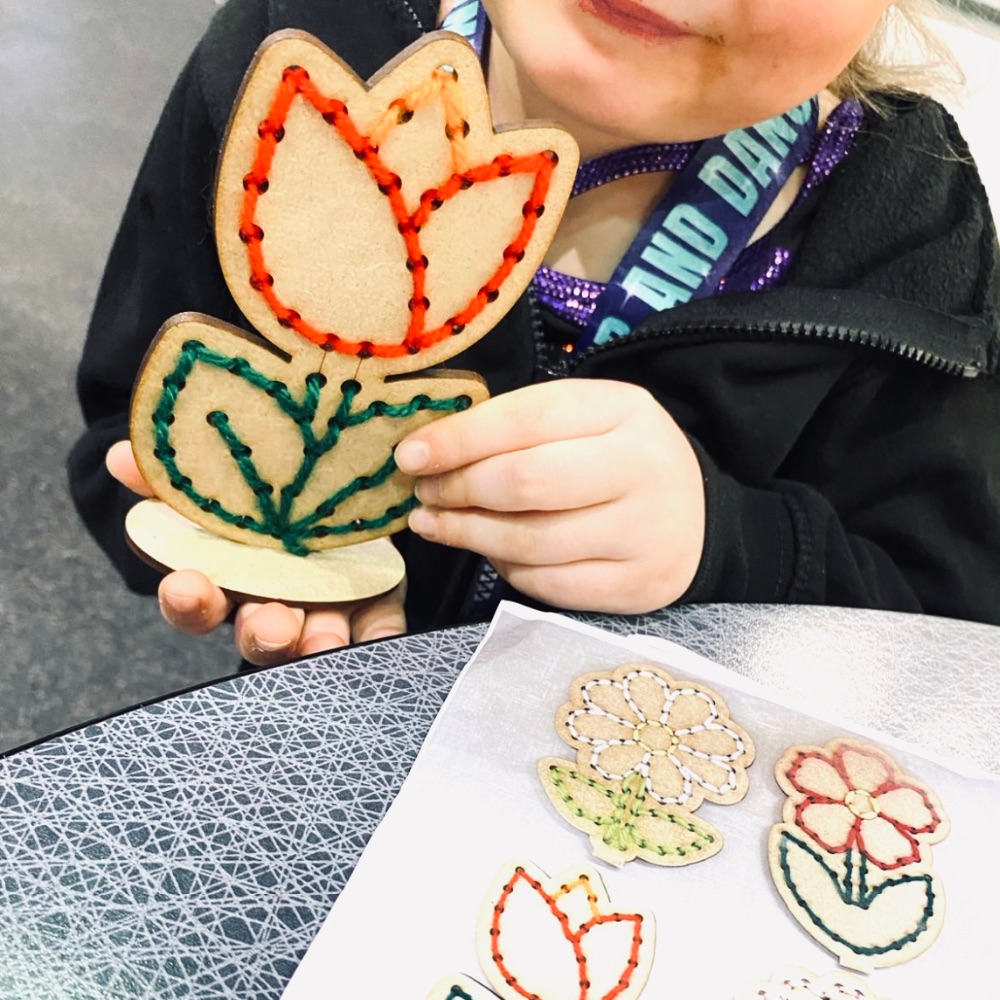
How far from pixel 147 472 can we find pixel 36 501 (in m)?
0.83

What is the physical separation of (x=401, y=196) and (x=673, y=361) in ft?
0.86

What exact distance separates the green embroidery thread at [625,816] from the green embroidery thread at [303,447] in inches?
7.1

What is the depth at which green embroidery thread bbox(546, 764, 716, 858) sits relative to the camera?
0.37 m

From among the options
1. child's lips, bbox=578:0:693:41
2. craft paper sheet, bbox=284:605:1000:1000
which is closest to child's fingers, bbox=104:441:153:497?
craft paper sheet, bbox=284:605:1000:1000

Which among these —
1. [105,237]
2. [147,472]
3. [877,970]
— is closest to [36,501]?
[105,237]

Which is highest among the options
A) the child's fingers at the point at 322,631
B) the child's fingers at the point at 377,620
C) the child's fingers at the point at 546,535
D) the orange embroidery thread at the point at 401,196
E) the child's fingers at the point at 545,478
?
the orange embroidery thread at the point at 401,196

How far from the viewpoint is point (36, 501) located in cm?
119

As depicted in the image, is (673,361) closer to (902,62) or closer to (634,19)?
(634,19)

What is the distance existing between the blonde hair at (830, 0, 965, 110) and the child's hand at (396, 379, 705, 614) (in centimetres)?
35

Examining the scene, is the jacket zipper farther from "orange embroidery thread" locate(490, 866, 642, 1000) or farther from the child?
"orange embroidery thread" locate(490, 866, 642, 1000)

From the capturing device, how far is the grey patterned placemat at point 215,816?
30 cm

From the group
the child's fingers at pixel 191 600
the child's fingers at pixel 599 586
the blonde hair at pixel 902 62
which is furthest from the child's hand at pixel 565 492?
the blonde hair at pixel 902 62

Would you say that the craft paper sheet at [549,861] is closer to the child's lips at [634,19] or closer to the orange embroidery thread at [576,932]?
the orange embroidery thread at [576,932]

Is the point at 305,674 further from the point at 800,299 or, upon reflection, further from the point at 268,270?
the point at 800,299
